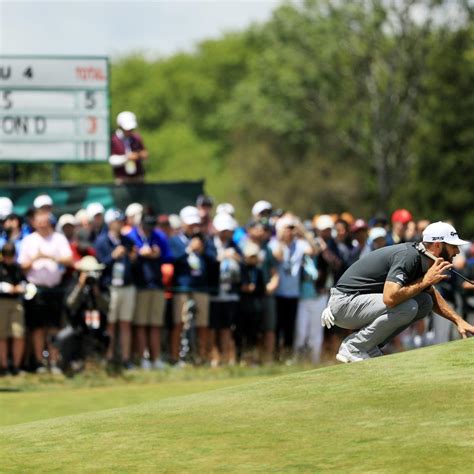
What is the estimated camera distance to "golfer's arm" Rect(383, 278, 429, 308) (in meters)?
12.6

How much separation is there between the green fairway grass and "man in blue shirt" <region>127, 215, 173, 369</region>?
7.61 metres

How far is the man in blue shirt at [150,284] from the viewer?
66.0ft

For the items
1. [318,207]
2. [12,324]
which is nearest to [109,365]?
[12,324]

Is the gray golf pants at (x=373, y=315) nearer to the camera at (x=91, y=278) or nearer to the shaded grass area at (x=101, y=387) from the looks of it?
the shaded grass area at (x=101, y=387)

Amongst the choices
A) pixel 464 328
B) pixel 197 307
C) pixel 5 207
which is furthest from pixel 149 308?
pixel 464 328

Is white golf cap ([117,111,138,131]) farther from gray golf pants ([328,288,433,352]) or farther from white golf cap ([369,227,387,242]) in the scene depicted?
gray golf pants ([328,288,433,352])

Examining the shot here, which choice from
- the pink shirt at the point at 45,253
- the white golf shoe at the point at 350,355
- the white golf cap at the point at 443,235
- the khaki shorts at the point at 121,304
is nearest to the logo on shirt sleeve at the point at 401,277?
the white golf cap at the point at 443,235

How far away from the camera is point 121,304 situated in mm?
19875

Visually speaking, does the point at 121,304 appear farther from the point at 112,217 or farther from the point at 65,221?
the point at 65,221

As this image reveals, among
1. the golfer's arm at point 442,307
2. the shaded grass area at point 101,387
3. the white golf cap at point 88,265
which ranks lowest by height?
the shaded grass area at point 101,387

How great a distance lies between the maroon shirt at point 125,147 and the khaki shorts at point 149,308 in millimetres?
3214

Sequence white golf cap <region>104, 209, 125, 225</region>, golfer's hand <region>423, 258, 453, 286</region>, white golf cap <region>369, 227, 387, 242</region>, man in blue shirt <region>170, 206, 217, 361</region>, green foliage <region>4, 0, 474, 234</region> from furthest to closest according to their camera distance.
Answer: green foliage <region>4, 0, 474, 234</region>, white golf cap <region>369, 227, 387, 242</region>, man in blue shirt <region>170, 206, 217, 361</region>, white golf cap <region>104, 209, 125, 225</region>, golfer's hand <region>423, 258, 453, 286</region>

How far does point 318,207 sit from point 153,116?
39.9 meters

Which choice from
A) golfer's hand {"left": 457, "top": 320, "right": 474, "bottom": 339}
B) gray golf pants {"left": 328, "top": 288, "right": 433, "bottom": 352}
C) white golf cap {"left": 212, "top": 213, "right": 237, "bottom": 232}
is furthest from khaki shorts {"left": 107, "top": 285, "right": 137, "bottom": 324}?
golfer's hand {"left": 457, "top": 320, "right": 474, "bottom": 339}
